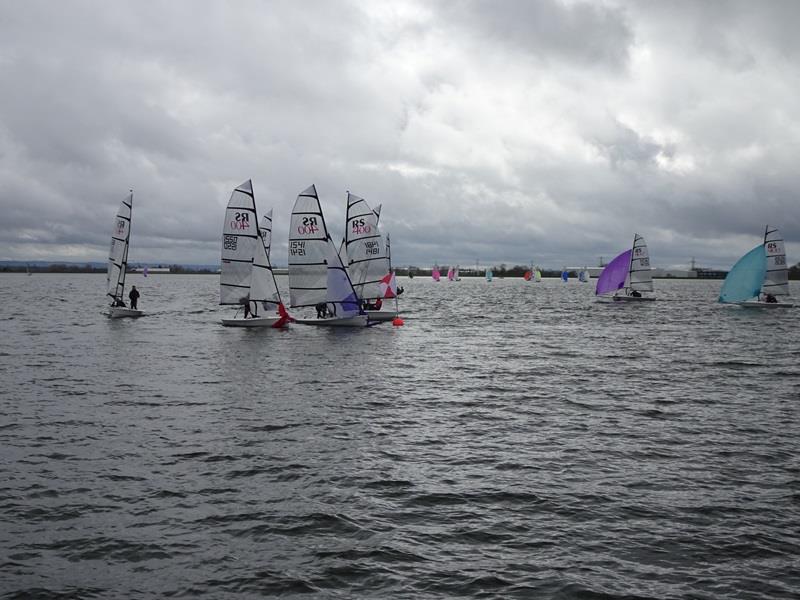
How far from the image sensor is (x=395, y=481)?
1251 cm

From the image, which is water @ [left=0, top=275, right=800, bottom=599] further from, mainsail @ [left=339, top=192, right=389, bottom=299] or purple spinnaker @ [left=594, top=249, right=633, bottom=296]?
purple spinnaker @ [left=594, top=249, right=633, bottom=296]

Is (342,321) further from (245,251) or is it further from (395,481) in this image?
(395,481)

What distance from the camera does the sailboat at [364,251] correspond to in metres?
48.5

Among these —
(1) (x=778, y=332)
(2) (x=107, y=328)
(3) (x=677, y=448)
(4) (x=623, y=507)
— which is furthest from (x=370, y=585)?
(1) (x=778, y=332)

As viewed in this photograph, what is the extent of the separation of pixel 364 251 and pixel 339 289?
610 cm

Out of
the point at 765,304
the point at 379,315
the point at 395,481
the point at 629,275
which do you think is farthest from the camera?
the point at 629,275

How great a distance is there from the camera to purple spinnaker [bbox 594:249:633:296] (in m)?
80.0

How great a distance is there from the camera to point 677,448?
15102mm

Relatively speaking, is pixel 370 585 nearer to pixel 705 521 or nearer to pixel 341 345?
pixel 705 521

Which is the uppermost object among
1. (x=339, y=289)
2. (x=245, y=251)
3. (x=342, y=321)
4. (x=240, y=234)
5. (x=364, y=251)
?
(x=240, y=234)

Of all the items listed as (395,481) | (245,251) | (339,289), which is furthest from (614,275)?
(395,481)

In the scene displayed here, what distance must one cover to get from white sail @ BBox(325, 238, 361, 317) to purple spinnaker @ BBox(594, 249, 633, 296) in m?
46.1

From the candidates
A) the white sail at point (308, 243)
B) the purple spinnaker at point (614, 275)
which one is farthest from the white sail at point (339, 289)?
the purple spinnaker at point (614, 275)

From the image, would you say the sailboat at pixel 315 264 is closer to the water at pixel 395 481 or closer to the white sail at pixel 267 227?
the white sail at pixel 267 227
